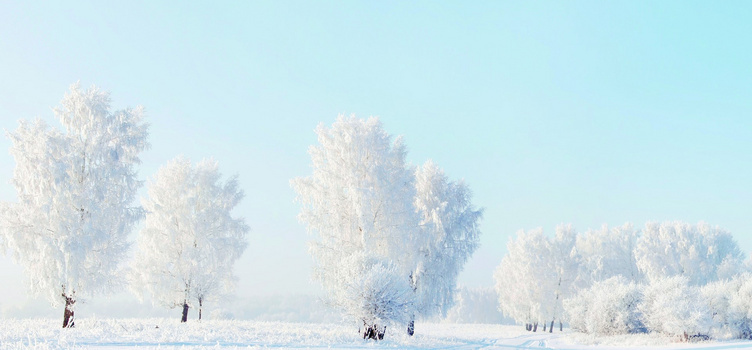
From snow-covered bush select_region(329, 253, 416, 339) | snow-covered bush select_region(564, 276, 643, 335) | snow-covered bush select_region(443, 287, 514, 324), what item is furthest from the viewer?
snow-covered bush select_region(443, 287, 514, 324)

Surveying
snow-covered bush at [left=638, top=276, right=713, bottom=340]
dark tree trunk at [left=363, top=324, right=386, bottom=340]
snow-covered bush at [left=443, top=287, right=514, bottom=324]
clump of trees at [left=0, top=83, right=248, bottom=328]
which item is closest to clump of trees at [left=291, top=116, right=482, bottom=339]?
dark tree trunk at [left=363, top=324, right=386, bottom=340]

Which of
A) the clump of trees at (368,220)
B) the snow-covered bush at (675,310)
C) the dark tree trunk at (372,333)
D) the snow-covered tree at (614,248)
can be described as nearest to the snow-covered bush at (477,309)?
the snow-covered tree at (614,248)

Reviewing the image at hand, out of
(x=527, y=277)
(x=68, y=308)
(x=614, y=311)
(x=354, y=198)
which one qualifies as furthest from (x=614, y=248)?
(x=68, y=308)

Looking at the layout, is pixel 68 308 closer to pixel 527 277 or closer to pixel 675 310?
pixel 675 310

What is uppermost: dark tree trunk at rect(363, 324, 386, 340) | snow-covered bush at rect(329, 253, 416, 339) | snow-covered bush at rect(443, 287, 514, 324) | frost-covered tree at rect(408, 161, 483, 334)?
frost-covered tree at rect(408, 161, 483, 334)

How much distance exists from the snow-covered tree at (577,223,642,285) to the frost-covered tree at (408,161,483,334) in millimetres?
37783

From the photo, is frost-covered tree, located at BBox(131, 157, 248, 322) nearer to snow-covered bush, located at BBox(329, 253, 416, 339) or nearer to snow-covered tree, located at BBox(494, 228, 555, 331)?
snow-covered bush, located at BBox(329, 253, 416, 339)

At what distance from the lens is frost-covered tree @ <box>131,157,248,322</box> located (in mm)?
28188

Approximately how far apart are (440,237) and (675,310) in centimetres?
1745

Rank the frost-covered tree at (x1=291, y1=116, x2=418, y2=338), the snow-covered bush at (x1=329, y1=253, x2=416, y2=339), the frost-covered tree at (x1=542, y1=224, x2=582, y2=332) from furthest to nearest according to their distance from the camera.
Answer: the frost-covered tree at (x1=542, y1=224, x2=582, y2=332) → the frost-covered tree at (x1=291, y1=116, x2=418, y2=338) → the snow-covered bush at (x1=329, y1=253, x2=416, y2=339)

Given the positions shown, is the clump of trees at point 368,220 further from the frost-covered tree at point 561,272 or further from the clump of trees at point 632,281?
the frost-covered tree at point 561,272

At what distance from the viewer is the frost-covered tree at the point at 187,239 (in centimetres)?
2819

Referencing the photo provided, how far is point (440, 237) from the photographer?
30.1m

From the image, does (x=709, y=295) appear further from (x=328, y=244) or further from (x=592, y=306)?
(x=328, y=244)
